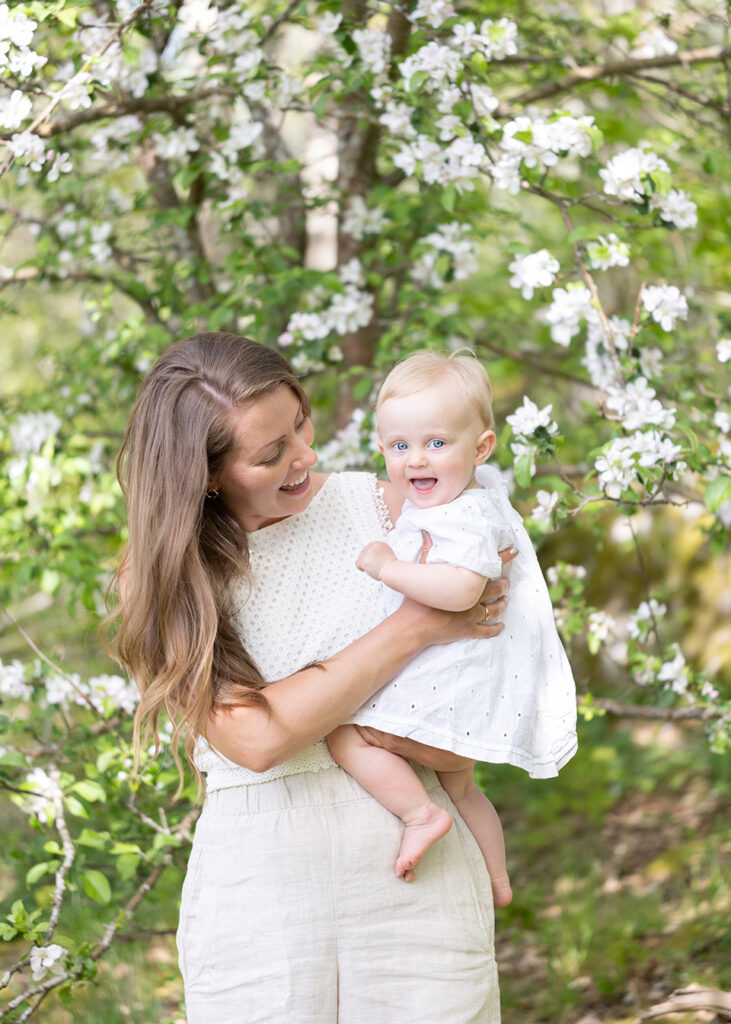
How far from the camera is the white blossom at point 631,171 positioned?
Answer: 6.61 ft

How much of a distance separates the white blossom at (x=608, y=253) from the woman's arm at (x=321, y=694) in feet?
3.04

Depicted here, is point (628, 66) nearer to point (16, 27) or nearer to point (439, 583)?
point (16, 27)

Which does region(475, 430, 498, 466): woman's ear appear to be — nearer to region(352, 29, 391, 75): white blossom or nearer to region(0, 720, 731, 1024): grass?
region(0, 720, 731, 1024): grass

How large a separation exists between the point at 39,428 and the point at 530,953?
2293mm

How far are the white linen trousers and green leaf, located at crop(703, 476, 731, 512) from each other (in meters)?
0.67

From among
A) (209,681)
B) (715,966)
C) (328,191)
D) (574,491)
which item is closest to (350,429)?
(574,491)

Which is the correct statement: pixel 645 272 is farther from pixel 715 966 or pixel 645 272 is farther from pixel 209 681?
pixel 209 681

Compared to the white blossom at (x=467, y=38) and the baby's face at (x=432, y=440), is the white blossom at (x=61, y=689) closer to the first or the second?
the baby's face at (x=432, y=440)

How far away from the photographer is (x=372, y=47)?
2.38m

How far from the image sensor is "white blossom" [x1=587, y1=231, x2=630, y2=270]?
2.10m

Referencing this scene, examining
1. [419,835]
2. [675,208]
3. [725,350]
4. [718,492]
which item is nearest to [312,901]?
[419,835]

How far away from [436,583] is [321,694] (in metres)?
0.25

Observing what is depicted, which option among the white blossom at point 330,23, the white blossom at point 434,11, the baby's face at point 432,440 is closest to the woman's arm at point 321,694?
the baby's face at point 432,440

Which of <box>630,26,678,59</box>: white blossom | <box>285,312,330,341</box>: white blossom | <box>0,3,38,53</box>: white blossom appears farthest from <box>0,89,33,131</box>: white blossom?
<box>630,26,678,59</box>: white blossom
